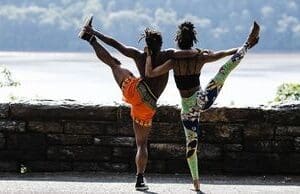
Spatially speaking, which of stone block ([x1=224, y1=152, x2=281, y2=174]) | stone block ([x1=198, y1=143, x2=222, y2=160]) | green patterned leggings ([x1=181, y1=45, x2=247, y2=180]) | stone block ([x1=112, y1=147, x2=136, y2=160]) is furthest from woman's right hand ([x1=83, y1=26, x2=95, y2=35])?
stone block ([x1=224, y1=152, x2=281, y2=174])

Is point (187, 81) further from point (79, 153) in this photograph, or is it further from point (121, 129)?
point (79, 153)

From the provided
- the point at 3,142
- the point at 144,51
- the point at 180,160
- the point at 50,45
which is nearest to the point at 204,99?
the point at 144,51

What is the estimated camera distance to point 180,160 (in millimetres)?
7426

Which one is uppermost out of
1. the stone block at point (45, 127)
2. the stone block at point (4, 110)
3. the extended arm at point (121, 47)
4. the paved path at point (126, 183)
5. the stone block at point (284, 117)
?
the extended arm at point (121, 47)

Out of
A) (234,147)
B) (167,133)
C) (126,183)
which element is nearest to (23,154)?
(126,183)

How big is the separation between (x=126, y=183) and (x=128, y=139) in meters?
0.64

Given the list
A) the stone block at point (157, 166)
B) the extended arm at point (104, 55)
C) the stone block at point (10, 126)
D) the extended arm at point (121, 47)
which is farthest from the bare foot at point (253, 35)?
the stone block at point (10, 126)

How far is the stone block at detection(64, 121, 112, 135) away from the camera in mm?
7441

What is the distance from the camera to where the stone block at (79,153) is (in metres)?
7.48

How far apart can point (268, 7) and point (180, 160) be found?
375 feet

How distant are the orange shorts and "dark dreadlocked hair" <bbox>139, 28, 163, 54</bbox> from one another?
0.34 metres

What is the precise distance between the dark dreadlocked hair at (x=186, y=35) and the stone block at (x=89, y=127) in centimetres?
145

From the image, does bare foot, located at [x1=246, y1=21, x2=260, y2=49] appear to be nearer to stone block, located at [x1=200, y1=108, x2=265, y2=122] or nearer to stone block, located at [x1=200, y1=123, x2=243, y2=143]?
stone block, located at [x1=200, y1=108, x2=265, y2=122]

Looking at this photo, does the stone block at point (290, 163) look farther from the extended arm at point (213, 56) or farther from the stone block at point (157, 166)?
the extended arm at point (213, 56)
